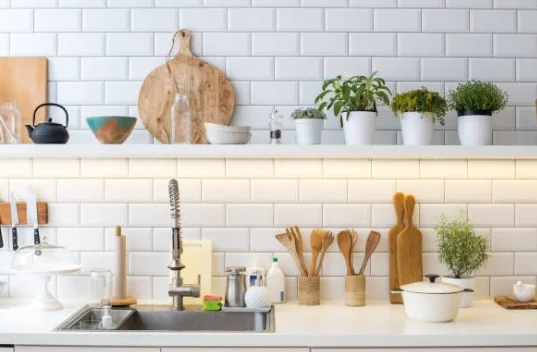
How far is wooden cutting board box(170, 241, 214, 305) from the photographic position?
9.30 feet

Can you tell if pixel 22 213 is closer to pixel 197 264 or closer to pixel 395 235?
pixel 197 264

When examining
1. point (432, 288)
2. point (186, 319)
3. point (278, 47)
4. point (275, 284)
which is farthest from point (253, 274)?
point (278, 47)

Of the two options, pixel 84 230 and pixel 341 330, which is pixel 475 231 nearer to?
pixel 341 330

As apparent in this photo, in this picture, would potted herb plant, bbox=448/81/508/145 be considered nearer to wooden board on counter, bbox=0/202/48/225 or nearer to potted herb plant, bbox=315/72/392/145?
potted herb plant, bbox=315/72/392/145

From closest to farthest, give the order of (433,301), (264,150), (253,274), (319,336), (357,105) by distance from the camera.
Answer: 1. (319,336)
2. (433,301)
3. (264,150)
4. (357,105)
5. (253,274)

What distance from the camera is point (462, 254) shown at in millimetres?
2744

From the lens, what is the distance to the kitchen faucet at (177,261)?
2680mm

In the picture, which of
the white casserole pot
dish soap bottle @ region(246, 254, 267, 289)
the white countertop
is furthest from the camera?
dish soap bottle @ region(246, 254, 267, 289)

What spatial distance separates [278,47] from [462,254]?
3.84 feet

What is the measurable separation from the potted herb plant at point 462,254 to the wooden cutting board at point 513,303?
13 cm

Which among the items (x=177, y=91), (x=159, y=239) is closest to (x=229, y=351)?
(x=159, y=239)

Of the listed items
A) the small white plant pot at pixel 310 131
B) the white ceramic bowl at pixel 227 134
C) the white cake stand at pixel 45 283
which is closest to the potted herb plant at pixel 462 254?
the small white plant pot at pixel 310 131

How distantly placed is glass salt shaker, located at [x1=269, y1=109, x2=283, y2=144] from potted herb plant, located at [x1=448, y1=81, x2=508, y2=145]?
735 mm

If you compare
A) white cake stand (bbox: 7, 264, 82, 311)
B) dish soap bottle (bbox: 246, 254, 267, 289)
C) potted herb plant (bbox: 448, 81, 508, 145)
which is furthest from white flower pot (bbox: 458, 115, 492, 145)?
white cake stand (bbox: 7, 264, 82, 311)
